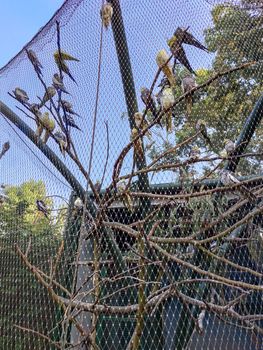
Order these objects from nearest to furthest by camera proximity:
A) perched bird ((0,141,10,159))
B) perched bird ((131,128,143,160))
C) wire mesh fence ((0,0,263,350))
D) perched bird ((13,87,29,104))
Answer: perched bird ((131,128,143,160))
wire mesh fence ((0,0,263,350))
perched bird ((13,87,29,104))
perched bird ((0,141,10,159))

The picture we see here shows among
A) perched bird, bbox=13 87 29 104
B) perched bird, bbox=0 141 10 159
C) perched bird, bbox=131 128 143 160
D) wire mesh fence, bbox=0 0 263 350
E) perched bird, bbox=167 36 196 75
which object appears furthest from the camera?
perched bird, bbox=0 141 10 159

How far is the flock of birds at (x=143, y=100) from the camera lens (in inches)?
40.4

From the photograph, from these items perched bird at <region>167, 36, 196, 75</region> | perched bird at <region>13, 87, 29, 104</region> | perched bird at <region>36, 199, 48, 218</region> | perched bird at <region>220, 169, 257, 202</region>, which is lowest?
perched bird at <region>36, 199, 48, 218</region>

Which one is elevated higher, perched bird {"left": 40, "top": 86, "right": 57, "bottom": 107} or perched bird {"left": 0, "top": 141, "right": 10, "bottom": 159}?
perched bird {"left": 40, "top": 86, "right": 57, "bottom": 107}

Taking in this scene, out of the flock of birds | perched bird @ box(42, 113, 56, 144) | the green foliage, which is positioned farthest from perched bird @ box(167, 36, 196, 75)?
the green foliage

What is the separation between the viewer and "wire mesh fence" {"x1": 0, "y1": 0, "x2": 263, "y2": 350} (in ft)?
3.99

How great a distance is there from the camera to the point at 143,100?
115 cm

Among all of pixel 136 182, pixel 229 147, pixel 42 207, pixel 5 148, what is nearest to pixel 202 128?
pixel 229 147

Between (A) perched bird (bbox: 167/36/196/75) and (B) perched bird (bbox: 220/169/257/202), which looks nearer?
(A) perched bird (bbox: 167/36/196/75)

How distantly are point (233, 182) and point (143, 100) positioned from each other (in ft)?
1.22

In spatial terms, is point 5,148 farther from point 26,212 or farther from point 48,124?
point 48,124

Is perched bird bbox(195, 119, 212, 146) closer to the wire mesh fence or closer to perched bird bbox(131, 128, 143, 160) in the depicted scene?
the wire mesh fence

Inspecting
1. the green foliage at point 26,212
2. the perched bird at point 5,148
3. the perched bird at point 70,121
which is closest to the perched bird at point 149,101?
the perched bird at point 70,121

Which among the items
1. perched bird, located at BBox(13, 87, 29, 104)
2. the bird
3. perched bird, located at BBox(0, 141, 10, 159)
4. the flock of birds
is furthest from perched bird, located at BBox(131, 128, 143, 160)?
perched bird, located at BBox(0, 141, 10, 159)
